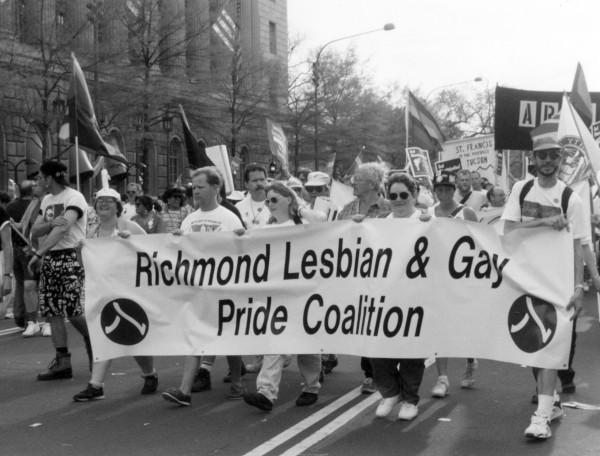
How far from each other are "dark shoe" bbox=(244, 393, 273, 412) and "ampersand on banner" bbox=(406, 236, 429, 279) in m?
1.33

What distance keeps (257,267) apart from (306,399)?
3.44ft

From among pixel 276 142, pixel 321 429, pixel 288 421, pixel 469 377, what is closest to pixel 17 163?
pixel 276 142

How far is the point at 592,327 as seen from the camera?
1132 cm

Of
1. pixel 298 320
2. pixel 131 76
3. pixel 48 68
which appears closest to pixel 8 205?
pixel 298 320

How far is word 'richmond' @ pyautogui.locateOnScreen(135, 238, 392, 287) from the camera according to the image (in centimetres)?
675

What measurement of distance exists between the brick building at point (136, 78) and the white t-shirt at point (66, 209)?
13237 millimetres

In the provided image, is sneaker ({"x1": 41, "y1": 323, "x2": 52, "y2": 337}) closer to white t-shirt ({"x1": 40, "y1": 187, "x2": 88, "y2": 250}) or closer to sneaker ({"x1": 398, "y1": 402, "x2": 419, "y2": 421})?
white t-shirt ({"x1": 40, "y1": 187, "x2": 88, "y2": 250})

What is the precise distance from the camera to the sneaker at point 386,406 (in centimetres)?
659

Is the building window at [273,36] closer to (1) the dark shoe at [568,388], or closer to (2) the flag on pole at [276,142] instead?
(2) the flag on pole at [276,142]

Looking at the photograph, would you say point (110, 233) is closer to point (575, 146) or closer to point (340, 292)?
point (340, 292)

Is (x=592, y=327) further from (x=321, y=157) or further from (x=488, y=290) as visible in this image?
(x=321, y=157)

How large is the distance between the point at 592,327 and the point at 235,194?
503 cm

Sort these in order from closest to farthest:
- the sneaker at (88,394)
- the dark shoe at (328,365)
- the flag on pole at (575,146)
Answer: the sneaker at (88,394)
the dark shoe at (328,365)
the flag on pole at (575,146)

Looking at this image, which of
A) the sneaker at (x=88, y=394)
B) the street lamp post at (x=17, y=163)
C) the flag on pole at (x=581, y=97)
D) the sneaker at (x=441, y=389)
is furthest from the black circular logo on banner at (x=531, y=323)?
the street lamp post at (x=17, y=163)
